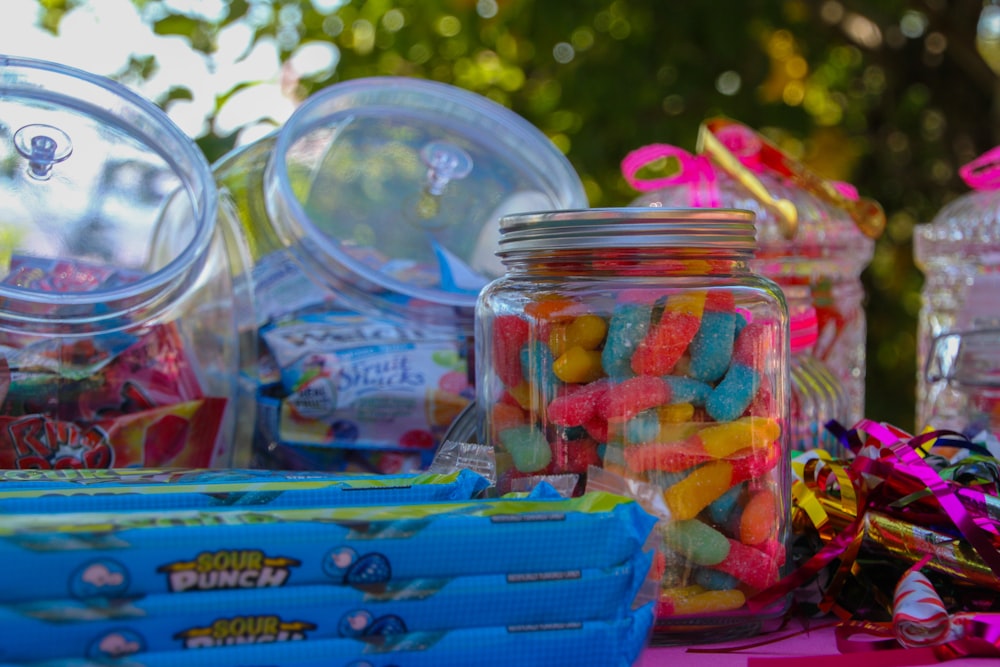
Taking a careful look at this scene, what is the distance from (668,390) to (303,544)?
0.81 feet

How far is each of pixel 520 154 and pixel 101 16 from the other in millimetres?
665

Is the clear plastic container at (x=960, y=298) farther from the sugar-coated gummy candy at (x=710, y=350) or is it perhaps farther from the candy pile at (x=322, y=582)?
the candy pile at (x=322, y=582)

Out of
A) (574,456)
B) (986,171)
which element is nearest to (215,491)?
(574,456)

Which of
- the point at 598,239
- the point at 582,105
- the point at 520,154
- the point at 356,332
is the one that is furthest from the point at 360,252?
the point at 582,105

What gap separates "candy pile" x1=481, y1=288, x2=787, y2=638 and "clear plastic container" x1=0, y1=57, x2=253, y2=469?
1.07ft

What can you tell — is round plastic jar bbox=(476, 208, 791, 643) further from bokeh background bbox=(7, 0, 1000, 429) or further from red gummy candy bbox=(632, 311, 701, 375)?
bokeh background bbox=(7, 0, 1000, 429)

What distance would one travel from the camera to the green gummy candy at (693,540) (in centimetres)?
61

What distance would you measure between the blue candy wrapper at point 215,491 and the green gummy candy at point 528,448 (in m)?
0.04

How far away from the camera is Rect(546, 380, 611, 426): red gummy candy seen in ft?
2.04

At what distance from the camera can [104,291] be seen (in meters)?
0.76

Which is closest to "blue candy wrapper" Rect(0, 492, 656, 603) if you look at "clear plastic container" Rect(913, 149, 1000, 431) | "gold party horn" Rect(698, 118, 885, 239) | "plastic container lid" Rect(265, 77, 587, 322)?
"plastic container lid" Rect(265, 77, 587, 322)

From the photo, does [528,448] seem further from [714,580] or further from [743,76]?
[743,76]

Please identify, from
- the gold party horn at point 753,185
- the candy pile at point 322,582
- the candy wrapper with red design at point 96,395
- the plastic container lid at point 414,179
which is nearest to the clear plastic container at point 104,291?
the candy wrapper with red design at point 96,395

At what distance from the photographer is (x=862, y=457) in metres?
0.73
